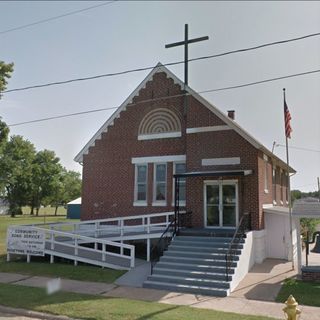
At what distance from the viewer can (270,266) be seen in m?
16.0

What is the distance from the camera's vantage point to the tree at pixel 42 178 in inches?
3172

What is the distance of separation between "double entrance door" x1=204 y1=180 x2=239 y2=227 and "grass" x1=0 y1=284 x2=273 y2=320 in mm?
7634

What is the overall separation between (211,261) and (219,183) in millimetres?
4921

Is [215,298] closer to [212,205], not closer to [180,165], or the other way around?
[212,205]

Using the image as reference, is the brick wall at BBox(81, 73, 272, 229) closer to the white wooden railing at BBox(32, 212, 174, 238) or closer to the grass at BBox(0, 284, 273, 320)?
the white wooden railing at BBox(32, 212, 174, 238)

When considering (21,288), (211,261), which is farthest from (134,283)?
(21,288)

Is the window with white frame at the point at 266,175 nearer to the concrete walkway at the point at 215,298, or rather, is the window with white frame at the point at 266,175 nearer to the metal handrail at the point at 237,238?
the metal handrail at the point at 237,238

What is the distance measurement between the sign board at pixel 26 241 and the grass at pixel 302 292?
10.2 meters

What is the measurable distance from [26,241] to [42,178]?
67212 millimetres

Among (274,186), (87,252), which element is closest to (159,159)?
(87,252)

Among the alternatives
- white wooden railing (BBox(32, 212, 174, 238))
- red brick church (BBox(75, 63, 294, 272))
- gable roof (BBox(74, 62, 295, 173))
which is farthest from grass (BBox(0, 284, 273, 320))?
gable roof (BBox(74, 62, 295, 173))

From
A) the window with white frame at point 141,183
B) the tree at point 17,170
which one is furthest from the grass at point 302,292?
the tree at point 17,170

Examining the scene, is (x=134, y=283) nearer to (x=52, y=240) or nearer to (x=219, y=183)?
(x=52, y=240)

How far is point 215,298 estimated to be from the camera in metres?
11.4
